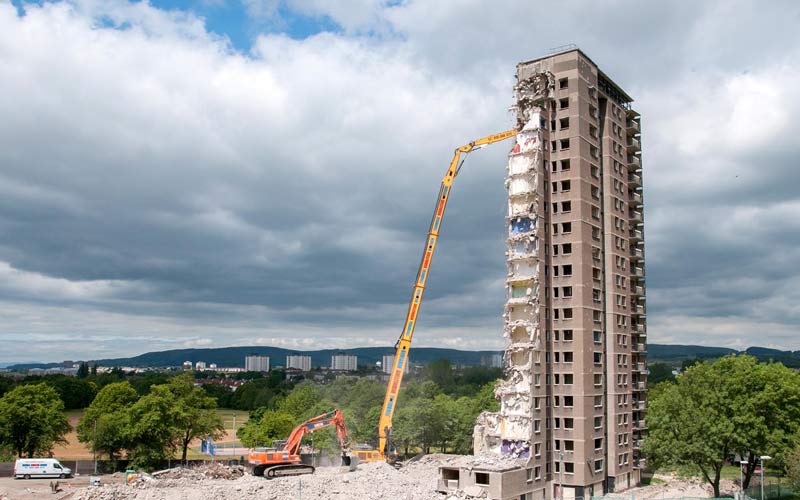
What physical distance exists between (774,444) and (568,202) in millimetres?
31596

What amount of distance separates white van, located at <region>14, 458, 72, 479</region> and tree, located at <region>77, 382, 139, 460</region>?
8631 millimetres

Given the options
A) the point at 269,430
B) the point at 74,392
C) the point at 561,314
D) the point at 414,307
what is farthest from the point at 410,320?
the point at 74,392

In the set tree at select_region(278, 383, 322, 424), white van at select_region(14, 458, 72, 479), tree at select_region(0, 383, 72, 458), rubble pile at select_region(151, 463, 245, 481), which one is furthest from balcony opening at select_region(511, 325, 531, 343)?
tree at select_region(0, 383, 72, 458)

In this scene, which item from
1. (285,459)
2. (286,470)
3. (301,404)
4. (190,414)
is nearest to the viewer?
(286,470)

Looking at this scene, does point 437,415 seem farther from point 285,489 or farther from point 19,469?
point 19,469

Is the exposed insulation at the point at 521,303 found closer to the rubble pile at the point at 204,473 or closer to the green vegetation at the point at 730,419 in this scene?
the green vegetation at the point at 730,419

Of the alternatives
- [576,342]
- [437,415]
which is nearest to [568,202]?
[576,342]

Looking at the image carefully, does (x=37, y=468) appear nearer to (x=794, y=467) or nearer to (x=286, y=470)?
(x=286, y=470)

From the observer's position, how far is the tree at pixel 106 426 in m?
80.8

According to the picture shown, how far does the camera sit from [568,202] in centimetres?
7044

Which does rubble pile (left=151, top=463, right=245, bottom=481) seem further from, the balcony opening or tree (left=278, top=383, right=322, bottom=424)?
the balcony opening

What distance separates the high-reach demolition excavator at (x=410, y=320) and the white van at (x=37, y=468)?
33074mm

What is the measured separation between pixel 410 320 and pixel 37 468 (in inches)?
1739

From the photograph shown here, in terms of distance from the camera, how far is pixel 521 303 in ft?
221
